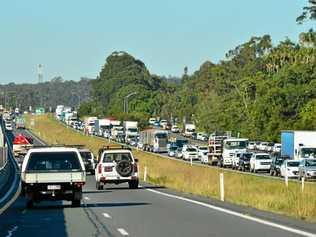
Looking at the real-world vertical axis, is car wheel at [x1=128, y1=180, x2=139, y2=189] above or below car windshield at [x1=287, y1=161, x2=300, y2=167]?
below

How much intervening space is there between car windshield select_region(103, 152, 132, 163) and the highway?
9.01 m

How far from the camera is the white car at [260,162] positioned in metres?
72.9

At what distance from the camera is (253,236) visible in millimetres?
19984

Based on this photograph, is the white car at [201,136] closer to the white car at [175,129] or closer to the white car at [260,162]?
the white car at [175,129]

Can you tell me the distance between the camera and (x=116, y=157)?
47.0 meters

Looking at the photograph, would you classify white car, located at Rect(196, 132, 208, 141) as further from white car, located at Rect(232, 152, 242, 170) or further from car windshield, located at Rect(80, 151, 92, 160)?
car windshield, located at Rect(80, 151, 92, 160)

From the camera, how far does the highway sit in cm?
2164

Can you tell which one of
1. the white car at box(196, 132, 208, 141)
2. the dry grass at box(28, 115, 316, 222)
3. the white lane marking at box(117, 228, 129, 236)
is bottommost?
the dry grass at box(28, 115, 316, 222)

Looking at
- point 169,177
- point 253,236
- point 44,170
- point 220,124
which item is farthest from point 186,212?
point 220,124

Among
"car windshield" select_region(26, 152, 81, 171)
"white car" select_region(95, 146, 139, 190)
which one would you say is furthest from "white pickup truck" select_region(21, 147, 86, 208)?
"white car" select_region(95, 146, 139, 190)

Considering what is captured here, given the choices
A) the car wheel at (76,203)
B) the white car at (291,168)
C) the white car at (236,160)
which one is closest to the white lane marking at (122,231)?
the car wheel at (76,203)

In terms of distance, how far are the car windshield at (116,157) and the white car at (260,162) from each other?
27.5 meters

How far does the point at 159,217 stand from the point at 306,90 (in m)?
91.7

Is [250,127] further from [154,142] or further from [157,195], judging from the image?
[157,195]
